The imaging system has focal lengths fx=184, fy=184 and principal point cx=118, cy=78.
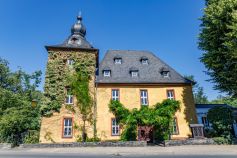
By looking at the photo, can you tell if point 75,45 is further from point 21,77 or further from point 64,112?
point 21,77

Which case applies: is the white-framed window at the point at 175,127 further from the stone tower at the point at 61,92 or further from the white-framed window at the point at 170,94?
the stone tower at the point at 61,92

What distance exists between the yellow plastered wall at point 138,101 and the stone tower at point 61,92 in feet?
4.55

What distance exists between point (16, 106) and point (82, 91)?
1299 cm

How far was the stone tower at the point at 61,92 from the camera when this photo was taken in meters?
20.4

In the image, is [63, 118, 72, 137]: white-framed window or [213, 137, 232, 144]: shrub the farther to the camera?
[63, 118, 72, 137]: white-framed window

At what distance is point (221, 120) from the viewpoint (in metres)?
19.3

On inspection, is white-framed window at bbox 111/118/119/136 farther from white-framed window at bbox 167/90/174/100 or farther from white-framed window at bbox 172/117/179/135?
white-framed window at bbox 167/90/174/100

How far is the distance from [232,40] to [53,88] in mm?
18925

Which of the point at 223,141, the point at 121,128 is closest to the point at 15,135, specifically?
the point at 121,128

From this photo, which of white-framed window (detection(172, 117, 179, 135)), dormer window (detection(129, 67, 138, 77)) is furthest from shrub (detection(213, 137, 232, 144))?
dormer window (detection(129, 67, 138, 77))

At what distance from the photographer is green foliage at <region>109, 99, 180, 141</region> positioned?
20062 mm

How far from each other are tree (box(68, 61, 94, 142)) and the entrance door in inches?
227

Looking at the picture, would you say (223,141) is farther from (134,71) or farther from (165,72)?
(134,71)

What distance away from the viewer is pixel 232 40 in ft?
51.0
